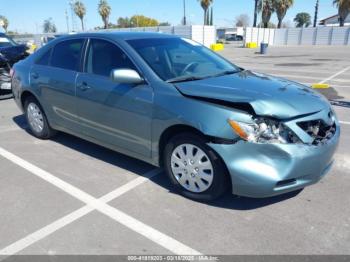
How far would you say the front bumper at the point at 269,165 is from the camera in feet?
9.82

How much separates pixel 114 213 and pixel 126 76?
141 cm

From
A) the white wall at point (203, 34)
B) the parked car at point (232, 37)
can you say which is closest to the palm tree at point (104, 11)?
the parked car at point (232, 37)

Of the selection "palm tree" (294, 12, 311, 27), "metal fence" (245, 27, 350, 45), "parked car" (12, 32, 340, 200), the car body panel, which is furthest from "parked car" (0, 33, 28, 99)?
"palm tree" (294, 12, 311, 27)

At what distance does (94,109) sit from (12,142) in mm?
2125

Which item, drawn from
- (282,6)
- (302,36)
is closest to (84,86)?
(302,36)

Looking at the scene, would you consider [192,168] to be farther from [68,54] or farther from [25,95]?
[25,95]

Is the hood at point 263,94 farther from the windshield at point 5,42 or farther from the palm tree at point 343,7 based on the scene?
the palm tree at point 343,7

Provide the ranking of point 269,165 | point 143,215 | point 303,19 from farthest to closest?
1. point 303,19
2. point 143,215
3. point 269,165

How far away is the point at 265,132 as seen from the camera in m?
3.03

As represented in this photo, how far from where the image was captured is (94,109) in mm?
4273

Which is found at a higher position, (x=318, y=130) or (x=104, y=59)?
→ (x=104, y=59)

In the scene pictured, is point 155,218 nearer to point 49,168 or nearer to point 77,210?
point 77,210

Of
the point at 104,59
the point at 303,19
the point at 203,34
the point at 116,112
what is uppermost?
the point at 303,19

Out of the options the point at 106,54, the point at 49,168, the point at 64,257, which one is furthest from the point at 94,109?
the point at 64,257
